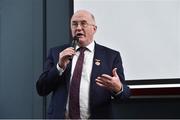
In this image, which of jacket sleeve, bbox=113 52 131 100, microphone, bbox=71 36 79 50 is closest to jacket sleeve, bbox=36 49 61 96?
microphone, bbox=71 36 79 50

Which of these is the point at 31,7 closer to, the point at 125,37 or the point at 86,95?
the point at 125,37

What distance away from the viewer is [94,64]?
1.57m

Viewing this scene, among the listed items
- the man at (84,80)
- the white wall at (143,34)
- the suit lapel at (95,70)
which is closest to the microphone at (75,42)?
the man at (84,80)

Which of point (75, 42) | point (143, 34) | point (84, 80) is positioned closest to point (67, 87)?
point (84, 80)

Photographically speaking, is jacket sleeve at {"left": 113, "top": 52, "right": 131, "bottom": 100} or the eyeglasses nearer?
jacket sleeve at {"left": 113, "top": 52, "right": 131, "bottom": 100}

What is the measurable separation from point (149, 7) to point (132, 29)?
0.16 m

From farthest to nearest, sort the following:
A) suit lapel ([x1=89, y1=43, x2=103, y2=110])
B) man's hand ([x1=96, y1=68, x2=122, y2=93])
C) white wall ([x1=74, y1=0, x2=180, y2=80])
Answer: white wall ([x1=74, y1=0, x2=180, y2=80]) → suit lapel ([x1=89, y1=43, x2=103, y2=110]) → man's hand ([x1=96, y1=68, x2=122, y2=93])

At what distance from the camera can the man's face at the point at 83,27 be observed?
1570mm

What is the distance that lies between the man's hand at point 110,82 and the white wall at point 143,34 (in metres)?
0.57

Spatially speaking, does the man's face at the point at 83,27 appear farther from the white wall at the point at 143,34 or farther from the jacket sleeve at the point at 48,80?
the white wall at the point at 143,34

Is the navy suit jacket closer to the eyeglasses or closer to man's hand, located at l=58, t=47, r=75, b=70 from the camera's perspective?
man's hand, located at l=58, t=47, r=75, b=70

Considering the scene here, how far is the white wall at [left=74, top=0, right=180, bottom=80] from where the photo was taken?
1956 mm

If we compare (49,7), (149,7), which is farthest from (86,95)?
(49,7)

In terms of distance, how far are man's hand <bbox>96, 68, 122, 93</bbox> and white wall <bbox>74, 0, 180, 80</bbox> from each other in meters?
0.57
